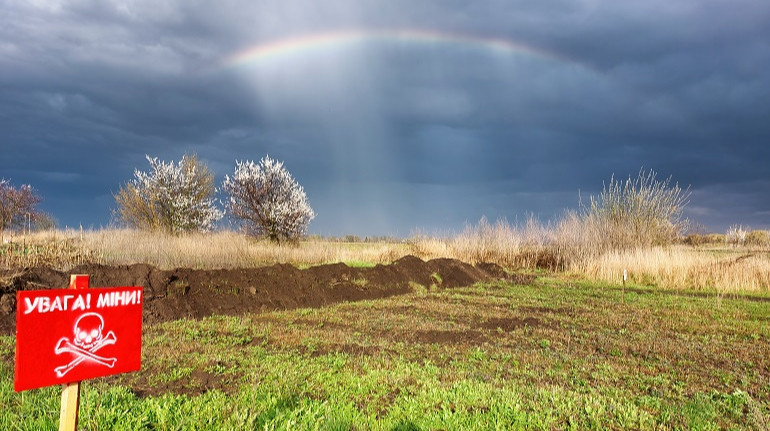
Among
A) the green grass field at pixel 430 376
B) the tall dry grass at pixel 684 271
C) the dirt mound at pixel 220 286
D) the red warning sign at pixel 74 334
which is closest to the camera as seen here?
the red warning sign at pixel 74 334

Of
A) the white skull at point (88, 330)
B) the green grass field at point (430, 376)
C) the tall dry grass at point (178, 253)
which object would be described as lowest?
the green grass field at point (430, 376)

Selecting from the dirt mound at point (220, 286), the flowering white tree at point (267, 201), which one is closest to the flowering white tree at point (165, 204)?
the flowering white tree at point (267, 201)

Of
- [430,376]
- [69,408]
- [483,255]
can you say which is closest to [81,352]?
[69,408]

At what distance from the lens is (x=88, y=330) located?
315 centimetres

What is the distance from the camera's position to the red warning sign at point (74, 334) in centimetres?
292

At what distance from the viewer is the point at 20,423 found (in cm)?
420

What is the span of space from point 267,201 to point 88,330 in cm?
2612

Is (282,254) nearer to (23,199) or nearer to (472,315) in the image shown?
(472,315)

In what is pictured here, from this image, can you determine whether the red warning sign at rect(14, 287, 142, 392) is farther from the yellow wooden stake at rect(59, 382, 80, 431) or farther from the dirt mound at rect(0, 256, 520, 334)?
the dirt mound at rect(0, 256, 520, 334)

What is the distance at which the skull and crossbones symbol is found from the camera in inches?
121

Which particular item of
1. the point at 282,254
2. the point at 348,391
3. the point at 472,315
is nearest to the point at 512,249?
the point at 282,254

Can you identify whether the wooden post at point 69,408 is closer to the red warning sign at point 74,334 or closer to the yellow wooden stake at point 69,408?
the yellow wooden stake at point 69,408

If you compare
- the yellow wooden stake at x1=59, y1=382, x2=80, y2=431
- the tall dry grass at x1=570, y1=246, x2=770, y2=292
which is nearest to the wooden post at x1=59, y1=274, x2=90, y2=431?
the yellow wooden stake at x1=59, y1=382, x2=80, y2=431

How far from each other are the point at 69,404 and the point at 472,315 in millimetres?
8475
